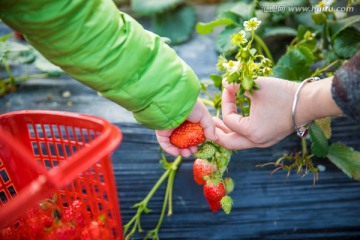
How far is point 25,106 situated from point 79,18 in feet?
2.32

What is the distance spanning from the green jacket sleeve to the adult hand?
0.43 feet

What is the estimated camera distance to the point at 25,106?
127cm

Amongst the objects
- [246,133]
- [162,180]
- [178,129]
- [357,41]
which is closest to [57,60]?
[178,129]

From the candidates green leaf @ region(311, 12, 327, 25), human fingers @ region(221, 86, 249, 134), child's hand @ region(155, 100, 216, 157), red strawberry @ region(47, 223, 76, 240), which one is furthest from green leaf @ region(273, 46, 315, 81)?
red strawberry @ region(47, 223, 76, 240)

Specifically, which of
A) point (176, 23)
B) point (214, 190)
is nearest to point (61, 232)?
point (214, 190)

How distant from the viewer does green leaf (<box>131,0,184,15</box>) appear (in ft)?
5.16

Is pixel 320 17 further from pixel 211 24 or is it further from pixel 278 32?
pixel 211 24

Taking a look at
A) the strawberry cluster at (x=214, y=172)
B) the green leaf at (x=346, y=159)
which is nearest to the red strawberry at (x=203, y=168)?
the strawberry cluster at (x=214, y=172)

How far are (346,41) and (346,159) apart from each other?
0.32m

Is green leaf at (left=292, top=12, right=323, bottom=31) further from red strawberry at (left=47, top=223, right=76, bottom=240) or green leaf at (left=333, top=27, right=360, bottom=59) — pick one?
red strawberry at (left=47, top=223, right=76, bottom=240)

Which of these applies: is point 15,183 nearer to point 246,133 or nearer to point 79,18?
point 79,18

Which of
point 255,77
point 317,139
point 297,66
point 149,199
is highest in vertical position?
point 255,77

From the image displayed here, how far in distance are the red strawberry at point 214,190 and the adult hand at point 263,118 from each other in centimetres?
8

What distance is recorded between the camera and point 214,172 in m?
0.85
